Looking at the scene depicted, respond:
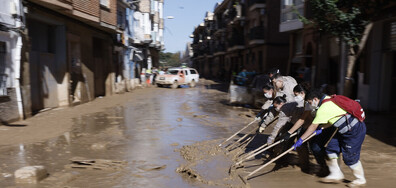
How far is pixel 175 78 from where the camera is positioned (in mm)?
25219

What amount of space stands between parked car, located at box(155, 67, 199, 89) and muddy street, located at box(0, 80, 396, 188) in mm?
15517

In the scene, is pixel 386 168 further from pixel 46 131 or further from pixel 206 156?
pixel 46 131

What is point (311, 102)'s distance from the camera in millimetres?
4473

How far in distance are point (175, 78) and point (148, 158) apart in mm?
19597

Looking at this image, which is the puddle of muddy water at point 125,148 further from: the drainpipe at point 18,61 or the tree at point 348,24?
the tree at point 348,24

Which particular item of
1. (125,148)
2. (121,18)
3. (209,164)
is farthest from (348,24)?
(121,18)

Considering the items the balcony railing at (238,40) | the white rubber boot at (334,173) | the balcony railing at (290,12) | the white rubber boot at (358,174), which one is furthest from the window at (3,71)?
the balcony railing at (238,40)

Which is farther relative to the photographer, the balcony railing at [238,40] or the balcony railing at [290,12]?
the balcony railing at [238,40]

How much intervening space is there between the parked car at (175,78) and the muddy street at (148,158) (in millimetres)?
15517

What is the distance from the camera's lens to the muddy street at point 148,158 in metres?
4.55

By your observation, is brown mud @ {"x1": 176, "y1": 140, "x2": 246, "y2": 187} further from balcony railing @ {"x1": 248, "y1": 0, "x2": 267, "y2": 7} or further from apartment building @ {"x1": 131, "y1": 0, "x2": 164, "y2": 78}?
balcony railing @ {"x1": 248, "y1": 0, "x2": 267, "y2": 7}

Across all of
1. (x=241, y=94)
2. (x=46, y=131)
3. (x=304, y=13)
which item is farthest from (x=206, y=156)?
(x=304, y=13)

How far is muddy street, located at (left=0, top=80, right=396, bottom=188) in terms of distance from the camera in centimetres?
455

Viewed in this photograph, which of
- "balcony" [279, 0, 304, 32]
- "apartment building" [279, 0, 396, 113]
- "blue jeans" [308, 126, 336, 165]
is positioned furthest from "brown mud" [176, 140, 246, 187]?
"balcony" [279, 0, 304, 32]
